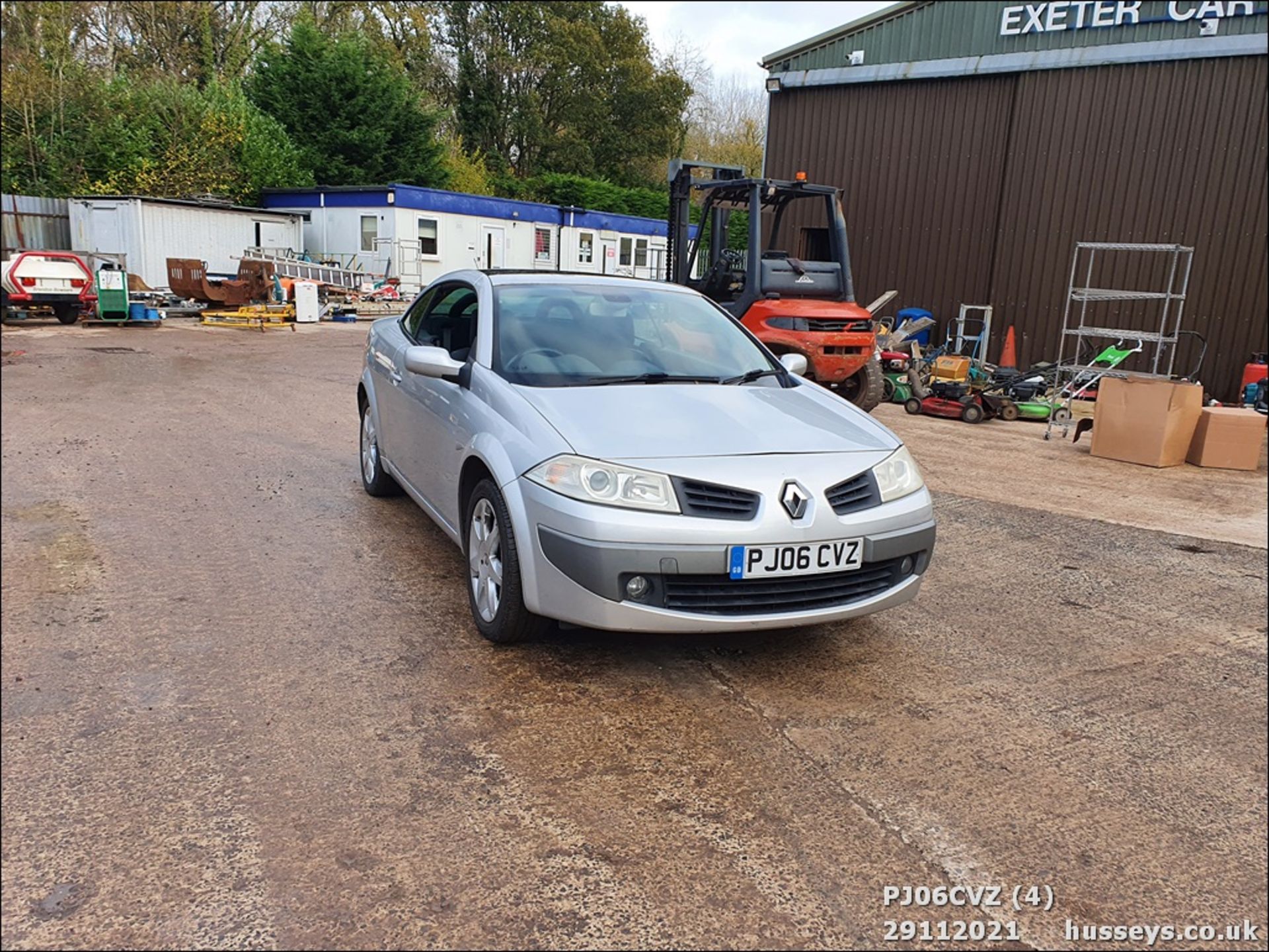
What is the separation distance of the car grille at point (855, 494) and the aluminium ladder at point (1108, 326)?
260 inches

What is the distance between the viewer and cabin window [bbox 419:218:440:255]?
27.0m

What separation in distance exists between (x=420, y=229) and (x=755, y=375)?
24.6m

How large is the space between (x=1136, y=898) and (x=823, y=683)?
1.36m

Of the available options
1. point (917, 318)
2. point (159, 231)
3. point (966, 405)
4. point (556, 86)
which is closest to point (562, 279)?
point (966, 405)

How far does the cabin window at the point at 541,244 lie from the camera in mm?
31578

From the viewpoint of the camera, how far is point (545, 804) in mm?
2623

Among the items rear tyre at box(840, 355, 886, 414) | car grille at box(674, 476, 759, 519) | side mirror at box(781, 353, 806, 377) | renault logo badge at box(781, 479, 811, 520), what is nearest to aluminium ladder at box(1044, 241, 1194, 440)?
rear tyre at box(840, 355, 886, 414)

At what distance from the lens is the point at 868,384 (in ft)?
32.0

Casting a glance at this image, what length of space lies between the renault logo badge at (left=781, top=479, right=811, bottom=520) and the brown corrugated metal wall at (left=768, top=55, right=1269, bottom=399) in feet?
24.6

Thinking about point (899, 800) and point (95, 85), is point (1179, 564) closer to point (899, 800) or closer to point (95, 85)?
point (899, 800)

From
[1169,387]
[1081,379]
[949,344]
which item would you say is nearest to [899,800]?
[1169,387]

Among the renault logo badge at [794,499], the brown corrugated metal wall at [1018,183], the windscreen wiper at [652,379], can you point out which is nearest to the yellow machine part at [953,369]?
the brown corrugated metal wall at [1018,183]

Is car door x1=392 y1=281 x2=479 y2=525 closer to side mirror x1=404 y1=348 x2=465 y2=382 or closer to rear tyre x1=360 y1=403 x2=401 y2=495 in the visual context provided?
side mirror x1=404 y1=348 x2=465 y2=382

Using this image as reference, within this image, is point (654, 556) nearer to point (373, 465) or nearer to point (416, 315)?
point (416, 315)
